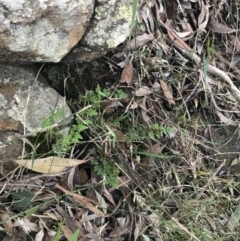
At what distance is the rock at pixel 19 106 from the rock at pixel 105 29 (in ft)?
0.48

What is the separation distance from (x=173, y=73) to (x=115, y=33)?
504mm

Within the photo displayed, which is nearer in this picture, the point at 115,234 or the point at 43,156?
the point at 43,156

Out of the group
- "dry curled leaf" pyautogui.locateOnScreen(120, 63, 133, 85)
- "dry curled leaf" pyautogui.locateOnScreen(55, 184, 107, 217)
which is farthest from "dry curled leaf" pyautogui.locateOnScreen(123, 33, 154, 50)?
"dry curled leaf" pyautogui.locateOnScreen(55, 184, 107, 217)

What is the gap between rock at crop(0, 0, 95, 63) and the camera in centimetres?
131

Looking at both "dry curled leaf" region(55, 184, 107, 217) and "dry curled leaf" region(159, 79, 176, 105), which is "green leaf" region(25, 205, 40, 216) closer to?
"dry curled leaf" region(55, 184, 107, 217)

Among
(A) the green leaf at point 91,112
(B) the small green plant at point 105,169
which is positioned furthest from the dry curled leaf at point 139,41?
(B) the small green plant at point 105,169

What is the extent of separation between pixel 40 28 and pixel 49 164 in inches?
19.1

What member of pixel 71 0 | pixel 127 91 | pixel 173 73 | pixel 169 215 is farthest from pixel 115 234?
pixel 71 0

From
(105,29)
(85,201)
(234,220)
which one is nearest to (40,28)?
(105,29)

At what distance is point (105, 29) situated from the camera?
1542mm

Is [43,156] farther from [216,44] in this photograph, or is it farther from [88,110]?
[216,44]

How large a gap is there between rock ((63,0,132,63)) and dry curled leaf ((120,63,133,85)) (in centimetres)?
24

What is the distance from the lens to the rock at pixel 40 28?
1.31m

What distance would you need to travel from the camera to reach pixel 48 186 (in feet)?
5.56
